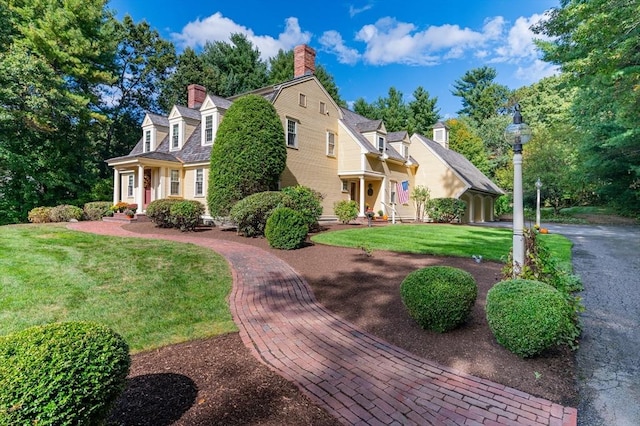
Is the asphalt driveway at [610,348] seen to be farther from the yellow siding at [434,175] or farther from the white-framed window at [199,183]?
the white-framed window at [199,183]

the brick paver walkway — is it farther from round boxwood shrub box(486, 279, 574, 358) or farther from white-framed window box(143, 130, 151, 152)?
white-framed window box(143, 130, 151, 152)

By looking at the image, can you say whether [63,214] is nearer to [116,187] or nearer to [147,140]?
[116,187]

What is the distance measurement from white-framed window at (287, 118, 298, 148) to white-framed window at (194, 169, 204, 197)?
4.89 meters

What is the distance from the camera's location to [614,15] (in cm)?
934

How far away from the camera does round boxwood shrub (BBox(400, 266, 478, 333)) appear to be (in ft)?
14.9

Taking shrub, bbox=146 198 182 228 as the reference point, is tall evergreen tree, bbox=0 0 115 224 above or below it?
above

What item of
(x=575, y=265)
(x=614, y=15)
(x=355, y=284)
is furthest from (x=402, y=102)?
(x=355, y=284)

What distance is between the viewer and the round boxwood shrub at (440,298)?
4.53 m

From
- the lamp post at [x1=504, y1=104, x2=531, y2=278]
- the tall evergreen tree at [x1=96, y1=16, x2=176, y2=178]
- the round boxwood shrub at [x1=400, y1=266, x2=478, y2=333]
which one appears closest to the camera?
the round boxwood shrub at [x1=400, y1=266, x2=478, y2=333]

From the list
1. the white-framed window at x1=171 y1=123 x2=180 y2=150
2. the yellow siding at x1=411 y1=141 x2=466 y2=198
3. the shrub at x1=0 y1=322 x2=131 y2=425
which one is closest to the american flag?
the yellow siding at x1=411 y1=141 x2=466 y2=198

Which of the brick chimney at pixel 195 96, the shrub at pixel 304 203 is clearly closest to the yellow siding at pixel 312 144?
the shrub at pixel 304 203

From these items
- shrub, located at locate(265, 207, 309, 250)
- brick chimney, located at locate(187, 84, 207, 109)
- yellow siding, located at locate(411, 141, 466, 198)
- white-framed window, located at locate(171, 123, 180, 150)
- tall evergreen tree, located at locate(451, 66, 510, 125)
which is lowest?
shrub, located at locate(265, 207, 309, 250)

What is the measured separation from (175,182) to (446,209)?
16.6 meters

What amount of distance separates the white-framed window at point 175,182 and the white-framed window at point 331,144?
345 inches
